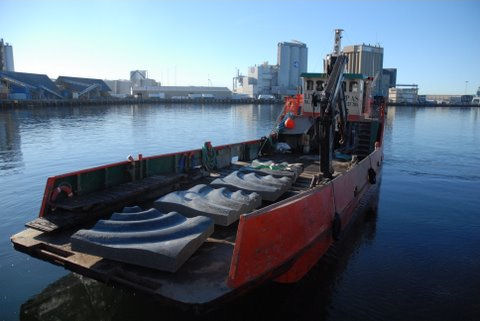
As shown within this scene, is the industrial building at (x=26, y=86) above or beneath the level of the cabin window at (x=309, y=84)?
above

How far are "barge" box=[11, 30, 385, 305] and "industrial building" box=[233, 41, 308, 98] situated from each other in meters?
162

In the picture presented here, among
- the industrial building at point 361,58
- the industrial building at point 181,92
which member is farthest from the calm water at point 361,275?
A: the industrial building at point 181,92

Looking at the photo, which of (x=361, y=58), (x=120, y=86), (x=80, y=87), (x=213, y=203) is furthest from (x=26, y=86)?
(x=120, y=86)

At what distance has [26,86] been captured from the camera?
7512cm

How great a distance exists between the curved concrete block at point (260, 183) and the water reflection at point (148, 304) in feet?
6.30

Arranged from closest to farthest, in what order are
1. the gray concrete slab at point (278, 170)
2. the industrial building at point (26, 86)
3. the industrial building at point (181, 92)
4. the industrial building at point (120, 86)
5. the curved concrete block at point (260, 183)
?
the curved concrete block at point (260, 183) < the gray concrete slab at point (278, 170) < the industrial building at point (26, 86) < the industrial building at point (181, 92) < the industrial building at point (120, 86)

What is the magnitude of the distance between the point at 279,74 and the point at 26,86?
122 m

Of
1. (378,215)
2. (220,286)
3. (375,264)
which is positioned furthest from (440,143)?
(220,286)

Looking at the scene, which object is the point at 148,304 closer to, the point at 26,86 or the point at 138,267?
the point at 138,267

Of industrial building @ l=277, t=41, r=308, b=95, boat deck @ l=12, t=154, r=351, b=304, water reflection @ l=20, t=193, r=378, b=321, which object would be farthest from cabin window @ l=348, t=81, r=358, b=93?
industrial building @ l=277, t=41, r=308, b=95

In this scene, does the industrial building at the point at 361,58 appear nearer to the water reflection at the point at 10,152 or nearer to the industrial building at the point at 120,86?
the water reflection at the point at 10,152

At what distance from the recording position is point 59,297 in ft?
21.6

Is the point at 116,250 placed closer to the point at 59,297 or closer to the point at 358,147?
the point at 59,297

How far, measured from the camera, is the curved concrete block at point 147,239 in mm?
4840
